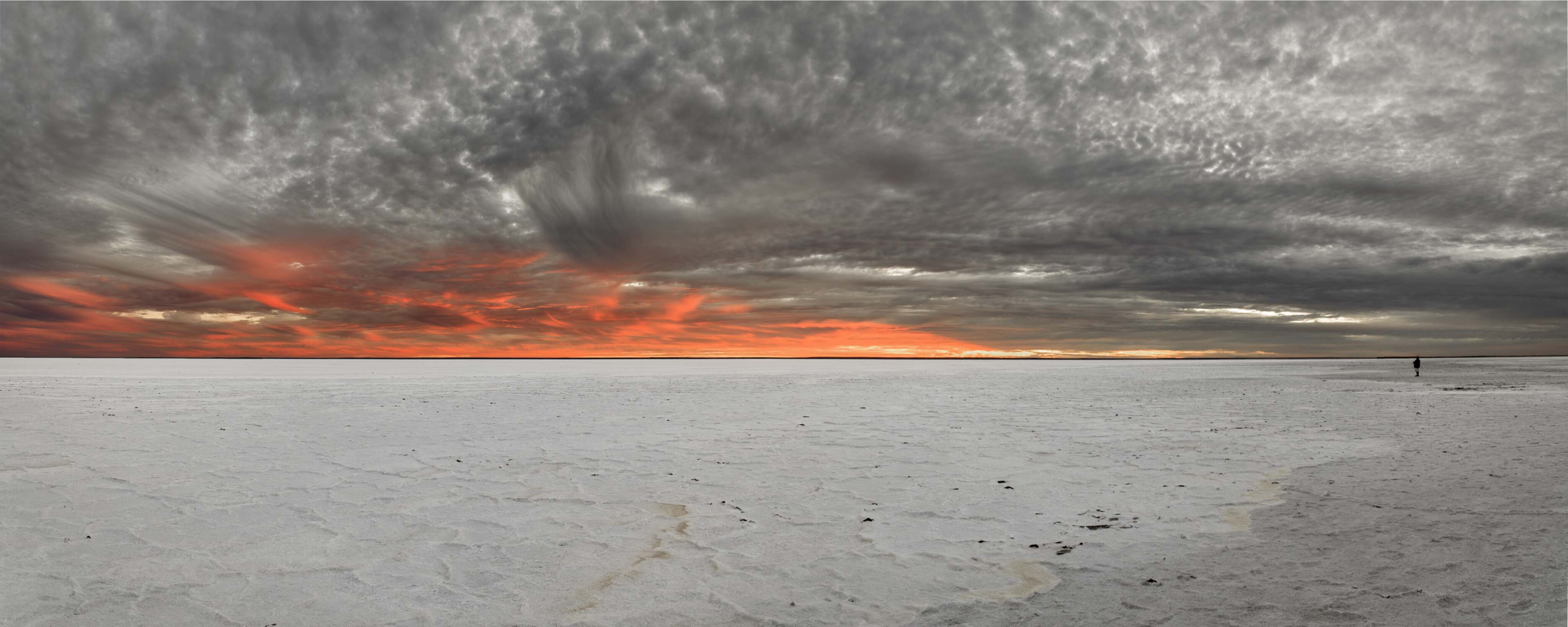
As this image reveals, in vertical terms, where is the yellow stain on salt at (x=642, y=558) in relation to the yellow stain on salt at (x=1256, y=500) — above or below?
above

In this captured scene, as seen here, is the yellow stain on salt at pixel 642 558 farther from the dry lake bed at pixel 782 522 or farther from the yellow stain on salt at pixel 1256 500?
the yellow stain on salt at pixel 1256 500

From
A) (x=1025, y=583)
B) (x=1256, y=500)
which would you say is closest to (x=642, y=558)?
(x=1025, y=583)

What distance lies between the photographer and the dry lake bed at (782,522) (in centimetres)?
508

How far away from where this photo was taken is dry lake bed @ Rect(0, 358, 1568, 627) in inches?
200

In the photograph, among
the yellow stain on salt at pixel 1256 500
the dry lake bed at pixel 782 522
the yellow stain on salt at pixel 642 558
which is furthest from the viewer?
the yellow stain on salt at pixel 1256 500

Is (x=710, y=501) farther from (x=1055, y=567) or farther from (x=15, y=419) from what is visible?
(x=15, y=419)

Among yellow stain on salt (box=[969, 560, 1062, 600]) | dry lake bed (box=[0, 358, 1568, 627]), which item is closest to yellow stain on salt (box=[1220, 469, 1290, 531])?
dry lake bed (box=[0, 358, 1568, 627])

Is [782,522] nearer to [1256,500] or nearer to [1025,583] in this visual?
[1025,583]

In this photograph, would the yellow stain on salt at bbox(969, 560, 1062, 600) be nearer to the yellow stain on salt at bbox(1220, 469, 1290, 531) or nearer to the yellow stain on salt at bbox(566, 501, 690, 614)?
the yellow stain on salt at bbox(1220, 469, 1290, 531)

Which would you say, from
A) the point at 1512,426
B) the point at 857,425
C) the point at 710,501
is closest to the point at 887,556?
the point at 710,501

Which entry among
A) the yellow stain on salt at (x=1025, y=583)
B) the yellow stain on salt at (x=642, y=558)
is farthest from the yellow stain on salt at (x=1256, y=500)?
the yellow stain on salt at (x=642, y=558)

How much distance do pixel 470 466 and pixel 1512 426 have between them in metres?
20.8

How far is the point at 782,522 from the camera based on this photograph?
7.39m

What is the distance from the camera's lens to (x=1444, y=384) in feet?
112
